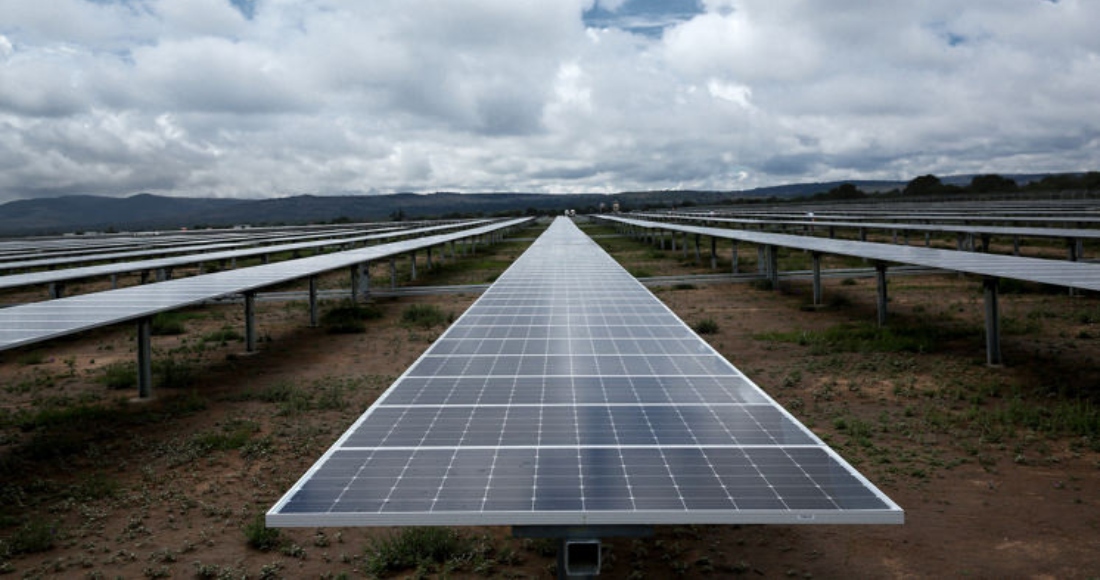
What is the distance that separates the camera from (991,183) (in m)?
138

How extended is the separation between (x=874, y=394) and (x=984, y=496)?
427cm

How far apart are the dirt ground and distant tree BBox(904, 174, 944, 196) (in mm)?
150877

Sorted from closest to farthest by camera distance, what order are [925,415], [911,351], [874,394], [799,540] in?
1. [799,540]
2. [925,415]
3. [874,394]
4. [911,351]

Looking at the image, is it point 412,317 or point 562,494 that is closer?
point 562,494

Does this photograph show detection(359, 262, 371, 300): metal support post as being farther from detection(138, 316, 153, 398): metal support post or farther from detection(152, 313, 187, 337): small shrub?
detection(138, 316, 153, 398): metal support post

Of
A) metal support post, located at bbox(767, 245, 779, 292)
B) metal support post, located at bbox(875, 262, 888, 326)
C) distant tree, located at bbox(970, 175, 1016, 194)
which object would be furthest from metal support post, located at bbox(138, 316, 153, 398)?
distant tree, located at bbox(970, 175, 1016, 194)

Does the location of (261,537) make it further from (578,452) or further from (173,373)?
(173,373)

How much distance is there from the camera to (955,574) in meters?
6.25

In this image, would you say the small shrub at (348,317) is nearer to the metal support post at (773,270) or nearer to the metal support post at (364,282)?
the metal support post at (364,282)

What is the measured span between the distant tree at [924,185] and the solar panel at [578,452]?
162749mm

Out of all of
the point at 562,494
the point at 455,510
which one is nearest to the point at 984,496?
the point at 562,494

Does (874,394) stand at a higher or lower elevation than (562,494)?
lower

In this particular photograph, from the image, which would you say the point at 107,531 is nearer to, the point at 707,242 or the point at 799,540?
the point at 799,540

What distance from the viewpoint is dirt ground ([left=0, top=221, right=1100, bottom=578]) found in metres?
6.71
